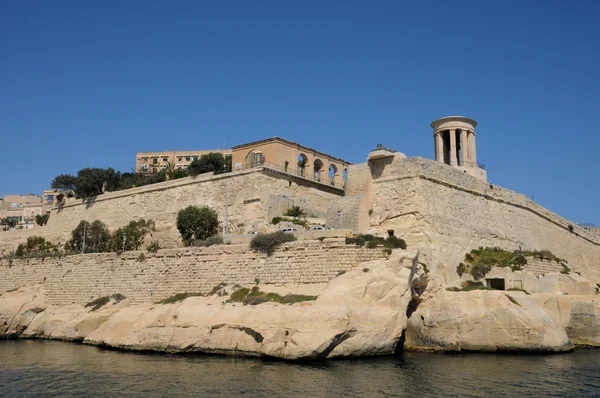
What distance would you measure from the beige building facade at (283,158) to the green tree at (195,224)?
176 inches

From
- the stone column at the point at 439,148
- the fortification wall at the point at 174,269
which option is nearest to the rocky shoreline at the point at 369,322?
the fortification wall at the point at 174,269

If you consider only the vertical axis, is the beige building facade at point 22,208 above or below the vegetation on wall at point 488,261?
above

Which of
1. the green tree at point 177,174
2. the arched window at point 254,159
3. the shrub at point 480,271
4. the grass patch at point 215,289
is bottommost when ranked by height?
the grass patch at point 215,289

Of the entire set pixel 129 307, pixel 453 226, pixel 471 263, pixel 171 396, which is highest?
pixel 453 226

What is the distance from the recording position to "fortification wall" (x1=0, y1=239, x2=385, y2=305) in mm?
21328

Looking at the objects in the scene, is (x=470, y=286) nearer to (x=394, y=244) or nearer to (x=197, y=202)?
(x=394, y=244)

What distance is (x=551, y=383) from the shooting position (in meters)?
15.4

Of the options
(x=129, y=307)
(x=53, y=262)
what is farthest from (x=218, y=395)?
(x=53, y=262)

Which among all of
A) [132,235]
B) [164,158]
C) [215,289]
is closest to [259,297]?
[215,289]

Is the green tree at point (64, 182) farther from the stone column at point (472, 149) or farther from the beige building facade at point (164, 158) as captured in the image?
the stone column at point (472, 149)

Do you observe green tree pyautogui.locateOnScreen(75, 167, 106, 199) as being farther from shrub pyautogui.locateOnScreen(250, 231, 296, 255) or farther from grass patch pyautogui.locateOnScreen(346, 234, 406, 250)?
grass patch pyautogui.locateOnScreen(346, 234, 406, 250)

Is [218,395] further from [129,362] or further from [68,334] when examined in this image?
[68,334]

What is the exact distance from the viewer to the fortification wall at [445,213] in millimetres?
25078

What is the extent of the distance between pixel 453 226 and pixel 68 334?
56.2 feet
